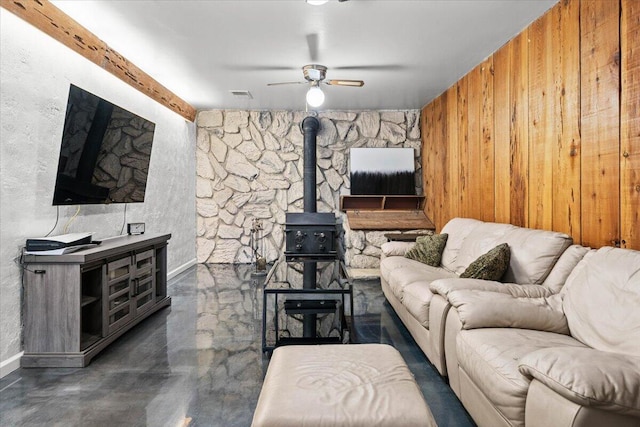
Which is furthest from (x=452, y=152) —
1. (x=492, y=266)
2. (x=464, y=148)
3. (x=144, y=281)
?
(x=144, y=281)

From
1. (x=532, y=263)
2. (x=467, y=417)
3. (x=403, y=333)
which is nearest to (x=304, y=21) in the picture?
(x=532, y=263)

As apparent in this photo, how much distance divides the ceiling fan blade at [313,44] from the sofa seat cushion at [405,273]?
2060 millimetres

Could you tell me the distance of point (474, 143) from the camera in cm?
390

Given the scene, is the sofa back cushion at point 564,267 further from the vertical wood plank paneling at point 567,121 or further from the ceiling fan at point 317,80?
the ceiling fan at point 317,80

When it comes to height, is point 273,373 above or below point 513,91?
below

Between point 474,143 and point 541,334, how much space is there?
2.56 m

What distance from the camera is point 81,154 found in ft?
9.03

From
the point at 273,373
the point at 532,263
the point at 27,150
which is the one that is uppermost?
the point at 27,150

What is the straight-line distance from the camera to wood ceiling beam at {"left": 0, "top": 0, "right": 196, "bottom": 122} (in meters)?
2.39

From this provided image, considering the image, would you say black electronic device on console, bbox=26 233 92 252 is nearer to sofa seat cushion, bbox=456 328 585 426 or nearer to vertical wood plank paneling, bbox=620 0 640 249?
sofa seat cushion, bbox=456 328 585 426

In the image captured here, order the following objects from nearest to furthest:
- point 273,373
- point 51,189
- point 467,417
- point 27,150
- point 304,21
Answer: point 273,373 < point 467,417 < point 27,150 < point 51,189 < point 304,21

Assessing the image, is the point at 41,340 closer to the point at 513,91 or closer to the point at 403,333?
the point at 403,333

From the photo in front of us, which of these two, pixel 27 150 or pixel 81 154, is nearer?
pixel 27 150

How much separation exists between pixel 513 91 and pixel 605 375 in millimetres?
2656
